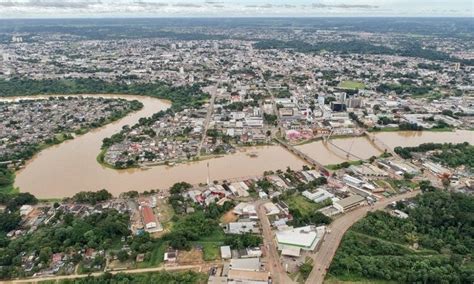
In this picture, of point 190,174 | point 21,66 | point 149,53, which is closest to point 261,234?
point 190,174

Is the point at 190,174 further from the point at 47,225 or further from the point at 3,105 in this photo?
the point at 3,105

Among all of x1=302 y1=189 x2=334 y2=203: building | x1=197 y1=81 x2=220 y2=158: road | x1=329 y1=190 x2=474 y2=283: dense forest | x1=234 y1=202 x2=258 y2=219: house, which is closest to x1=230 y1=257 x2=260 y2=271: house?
x1=329 y1=190 x2=474 y2=283: dense forest

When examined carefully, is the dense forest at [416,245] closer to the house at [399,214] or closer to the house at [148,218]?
the house at [399,214]

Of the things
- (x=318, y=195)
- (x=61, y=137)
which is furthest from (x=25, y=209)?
(x=318, y=195)

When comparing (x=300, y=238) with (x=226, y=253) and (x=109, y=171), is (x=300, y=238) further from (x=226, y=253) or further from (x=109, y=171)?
(x=109, y=171)

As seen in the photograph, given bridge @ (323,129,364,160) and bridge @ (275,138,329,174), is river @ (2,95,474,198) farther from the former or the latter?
bridge @ (275,138,329,174)
